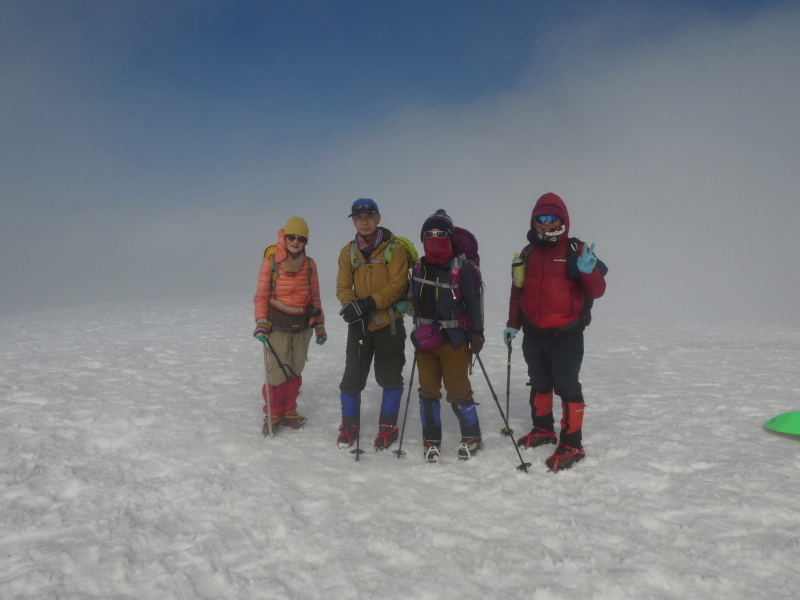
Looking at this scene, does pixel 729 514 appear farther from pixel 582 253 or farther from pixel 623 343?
pixel 623 343

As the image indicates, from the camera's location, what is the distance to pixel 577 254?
4668 millimetres

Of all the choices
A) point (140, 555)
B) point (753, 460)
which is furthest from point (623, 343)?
point (140, 555)

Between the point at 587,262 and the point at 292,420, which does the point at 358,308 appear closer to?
the point at 292,420

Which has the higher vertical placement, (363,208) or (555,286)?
(363,208)

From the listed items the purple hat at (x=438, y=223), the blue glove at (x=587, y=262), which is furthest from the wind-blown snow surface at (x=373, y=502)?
the purple hat at (x=438, y=223)

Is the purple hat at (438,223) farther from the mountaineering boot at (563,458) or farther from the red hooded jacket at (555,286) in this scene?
the mountaineering boot at (563,458)

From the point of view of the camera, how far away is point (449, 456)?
5.36 meters

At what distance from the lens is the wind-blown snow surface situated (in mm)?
3250

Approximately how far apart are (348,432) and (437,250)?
2.52 m

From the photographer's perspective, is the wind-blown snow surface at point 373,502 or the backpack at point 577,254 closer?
the wind-blown snow surface at point 373,502

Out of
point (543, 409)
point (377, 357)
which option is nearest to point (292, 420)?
point (377, 357)

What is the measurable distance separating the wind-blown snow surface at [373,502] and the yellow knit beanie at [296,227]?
8.56ft

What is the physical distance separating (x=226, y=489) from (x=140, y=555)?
1.01 m

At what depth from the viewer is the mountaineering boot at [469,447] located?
520 cm
